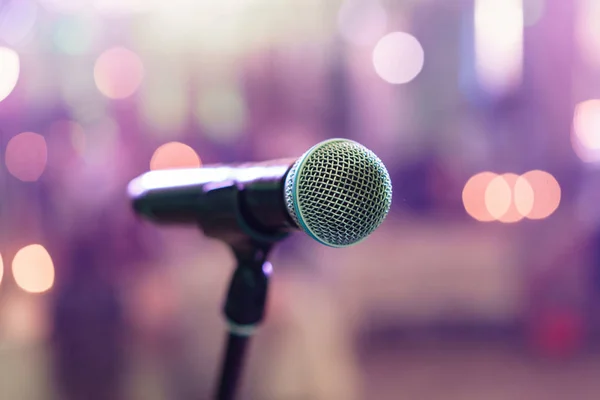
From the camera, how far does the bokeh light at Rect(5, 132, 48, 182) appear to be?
1879 millimetres

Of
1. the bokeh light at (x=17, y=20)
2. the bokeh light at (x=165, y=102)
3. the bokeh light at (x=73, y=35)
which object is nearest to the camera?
the bokeh light at (x=17, y=20)

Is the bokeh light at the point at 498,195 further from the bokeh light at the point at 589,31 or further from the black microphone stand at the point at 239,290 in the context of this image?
the black microphone stand at the point at 239,290

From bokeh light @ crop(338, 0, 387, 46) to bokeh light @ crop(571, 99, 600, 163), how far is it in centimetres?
107

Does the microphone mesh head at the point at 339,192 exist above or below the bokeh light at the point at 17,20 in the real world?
below

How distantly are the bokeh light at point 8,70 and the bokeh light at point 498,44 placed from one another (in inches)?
77.6

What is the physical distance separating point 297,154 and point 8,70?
1.20 meters

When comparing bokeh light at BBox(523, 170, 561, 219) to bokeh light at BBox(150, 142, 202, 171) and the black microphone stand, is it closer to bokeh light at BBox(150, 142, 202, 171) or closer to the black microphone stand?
bokeh light at BBox(150, 142, 202, 171)

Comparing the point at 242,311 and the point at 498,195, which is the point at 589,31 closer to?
the point at 498,195

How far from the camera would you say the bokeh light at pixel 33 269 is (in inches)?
74.6

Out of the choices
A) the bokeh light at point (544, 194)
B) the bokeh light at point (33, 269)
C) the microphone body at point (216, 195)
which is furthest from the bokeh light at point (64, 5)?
the bokeh light at point (544, 194)

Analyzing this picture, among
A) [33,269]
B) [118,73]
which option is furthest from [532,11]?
[33,269]

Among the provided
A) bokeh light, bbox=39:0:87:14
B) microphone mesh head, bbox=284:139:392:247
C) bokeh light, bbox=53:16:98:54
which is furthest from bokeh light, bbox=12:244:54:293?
microphone mesh head, bbox=284:139:392:247

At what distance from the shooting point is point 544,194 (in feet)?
8.66

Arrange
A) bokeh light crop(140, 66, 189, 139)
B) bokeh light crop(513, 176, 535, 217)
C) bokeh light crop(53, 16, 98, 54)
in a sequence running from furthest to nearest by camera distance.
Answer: bokeh light crop(513, 176, 535, 217) → bokeh light crop(140, 66, 189, 139) → bokeh light crop(53, 16, 98, 54)
